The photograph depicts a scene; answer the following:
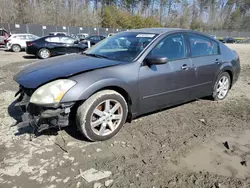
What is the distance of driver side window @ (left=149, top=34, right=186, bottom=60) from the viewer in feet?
12.1

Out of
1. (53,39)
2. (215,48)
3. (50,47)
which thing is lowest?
(50,47)

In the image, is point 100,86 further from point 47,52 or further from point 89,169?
point 47,52

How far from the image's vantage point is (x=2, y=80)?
6.97m

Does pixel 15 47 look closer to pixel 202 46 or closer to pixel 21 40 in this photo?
pixel 21 40

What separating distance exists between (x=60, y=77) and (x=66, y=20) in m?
45.0

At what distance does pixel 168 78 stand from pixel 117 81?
0.99 m

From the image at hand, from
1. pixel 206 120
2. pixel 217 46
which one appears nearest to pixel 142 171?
pixel 206 120

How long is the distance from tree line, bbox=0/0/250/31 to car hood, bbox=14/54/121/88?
122ft

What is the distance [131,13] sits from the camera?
6681 cm

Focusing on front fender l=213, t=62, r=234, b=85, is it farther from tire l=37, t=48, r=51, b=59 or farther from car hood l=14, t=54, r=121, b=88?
tire l=37, t=48, r=51, b=59

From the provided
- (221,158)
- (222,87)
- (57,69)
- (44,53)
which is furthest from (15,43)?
(221,158)

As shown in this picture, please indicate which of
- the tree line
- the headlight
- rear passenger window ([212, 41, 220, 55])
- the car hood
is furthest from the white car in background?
the tree line

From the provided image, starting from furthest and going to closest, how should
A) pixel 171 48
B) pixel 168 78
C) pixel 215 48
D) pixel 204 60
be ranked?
pixel 215 48 < pixel 204 60 < pixel 171 48 < pixel 168 78

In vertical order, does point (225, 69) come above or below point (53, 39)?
below
